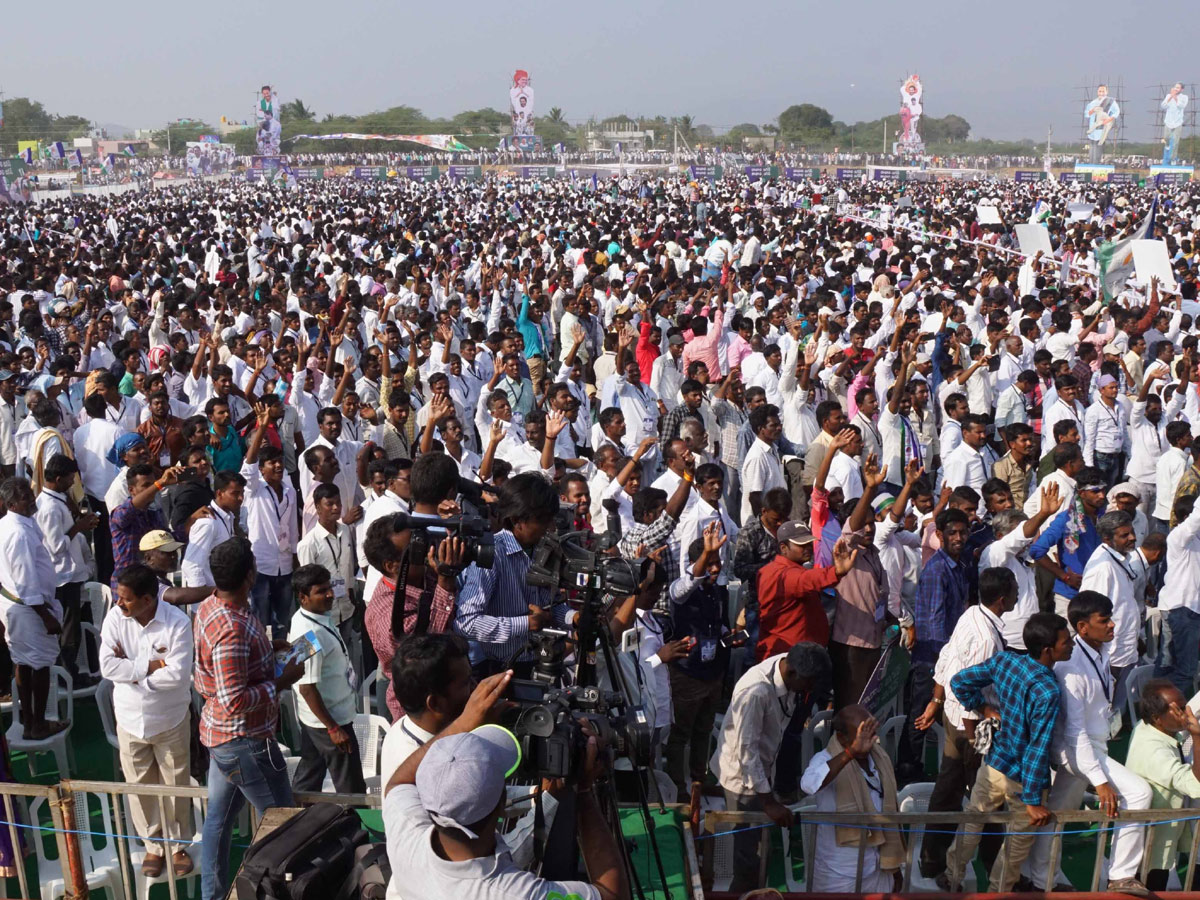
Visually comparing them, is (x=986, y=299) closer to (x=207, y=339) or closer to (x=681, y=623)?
(x=207, y=339)

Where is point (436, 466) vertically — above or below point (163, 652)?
above

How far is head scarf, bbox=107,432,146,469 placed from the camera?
20.5 feet

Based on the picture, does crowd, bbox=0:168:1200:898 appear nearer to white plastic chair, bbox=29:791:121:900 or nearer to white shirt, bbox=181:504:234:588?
white shirt, bbox=181:504:234:588

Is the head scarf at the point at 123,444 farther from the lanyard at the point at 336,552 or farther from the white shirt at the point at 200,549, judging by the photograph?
the lanyard at the point at 336,552

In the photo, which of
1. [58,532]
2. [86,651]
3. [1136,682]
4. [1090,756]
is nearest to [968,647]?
[1090,756]

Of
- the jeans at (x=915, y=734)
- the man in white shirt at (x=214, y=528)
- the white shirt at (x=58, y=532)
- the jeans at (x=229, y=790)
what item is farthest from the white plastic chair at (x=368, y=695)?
the jeans at (x=915, y=734)

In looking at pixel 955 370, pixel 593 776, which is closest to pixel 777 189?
pixel 955 370

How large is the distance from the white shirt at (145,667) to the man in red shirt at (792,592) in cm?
226

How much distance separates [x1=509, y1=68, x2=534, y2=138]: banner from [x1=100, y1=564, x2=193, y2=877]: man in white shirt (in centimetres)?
6055

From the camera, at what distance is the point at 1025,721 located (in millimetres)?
3861

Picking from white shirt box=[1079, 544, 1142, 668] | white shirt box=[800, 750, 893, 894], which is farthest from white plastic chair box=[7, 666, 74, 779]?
white shirt box=[1079, 544, 1142, 668]

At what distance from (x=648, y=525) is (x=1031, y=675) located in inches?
68.5

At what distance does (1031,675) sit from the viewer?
3.86 meters

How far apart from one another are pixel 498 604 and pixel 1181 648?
3700mm
